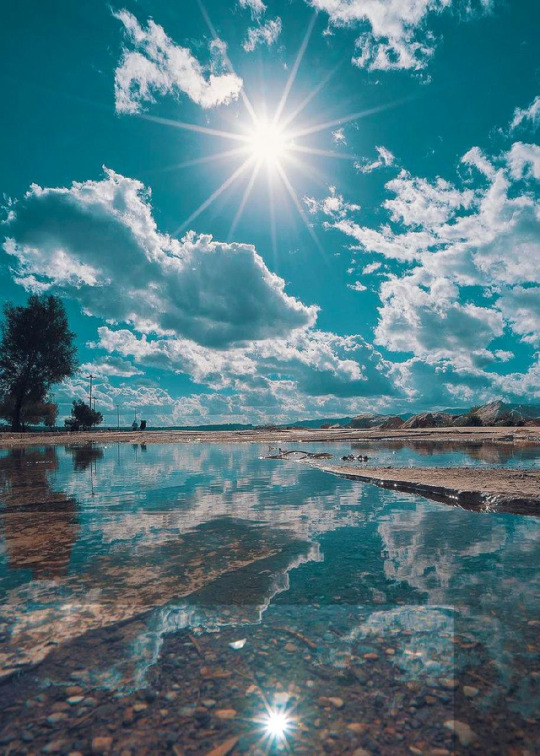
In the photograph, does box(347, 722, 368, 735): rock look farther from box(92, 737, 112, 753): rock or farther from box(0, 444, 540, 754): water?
box(92, 737, 112, 753): rock

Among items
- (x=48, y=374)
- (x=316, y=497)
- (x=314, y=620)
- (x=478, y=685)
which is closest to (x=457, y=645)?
(x=478, y=685)

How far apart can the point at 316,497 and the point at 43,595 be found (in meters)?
6.73

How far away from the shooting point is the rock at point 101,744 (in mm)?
2283

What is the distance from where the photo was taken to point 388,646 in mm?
3322

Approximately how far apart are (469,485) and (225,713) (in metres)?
9.37

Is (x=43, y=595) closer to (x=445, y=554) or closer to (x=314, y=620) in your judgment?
(x=314, y=620)

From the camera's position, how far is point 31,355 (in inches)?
2004

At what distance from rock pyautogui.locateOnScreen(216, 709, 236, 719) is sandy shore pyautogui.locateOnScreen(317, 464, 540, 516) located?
24.9 ft

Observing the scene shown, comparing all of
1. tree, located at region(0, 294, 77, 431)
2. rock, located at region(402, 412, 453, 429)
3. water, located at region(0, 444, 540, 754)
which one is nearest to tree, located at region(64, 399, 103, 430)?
tree, located at region(0, 294, 77, 431)

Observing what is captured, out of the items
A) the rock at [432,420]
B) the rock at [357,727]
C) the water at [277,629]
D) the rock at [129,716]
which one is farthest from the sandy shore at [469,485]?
the rock at [432,420]

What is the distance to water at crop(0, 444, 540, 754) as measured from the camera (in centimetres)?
Result: 249

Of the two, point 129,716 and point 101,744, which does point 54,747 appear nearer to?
point 101,744

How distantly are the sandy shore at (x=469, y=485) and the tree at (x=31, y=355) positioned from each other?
47282 mm

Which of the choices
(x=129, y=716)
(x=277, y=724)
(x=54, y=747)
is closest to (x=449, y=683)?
(x=277, y=724)
